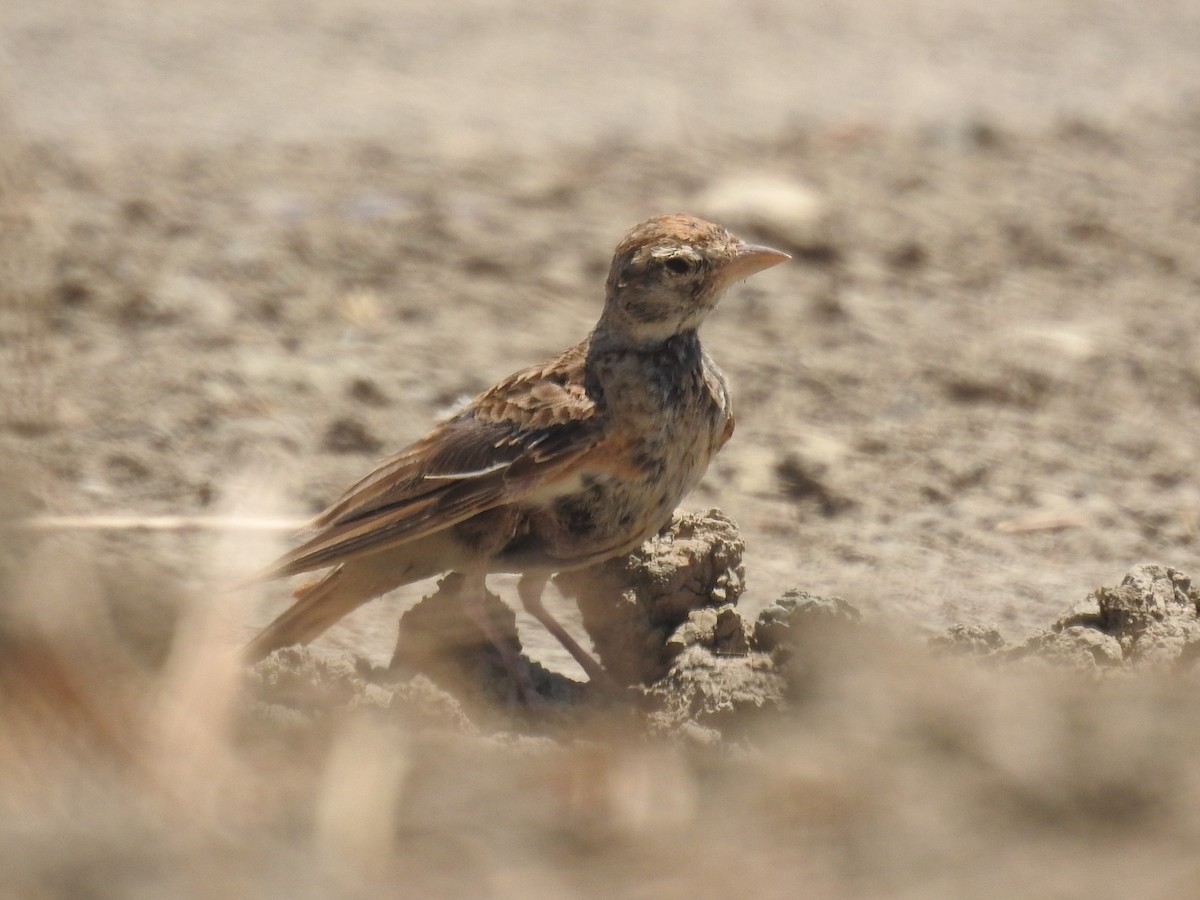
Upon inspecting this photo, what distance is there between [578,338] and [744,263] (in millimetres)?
2632

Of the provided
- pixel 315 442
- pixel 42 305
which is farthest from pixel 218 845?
pixel 42 305

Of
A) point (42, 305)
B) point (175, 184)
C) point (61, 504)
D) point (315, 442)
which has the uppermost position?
point (175, 184)

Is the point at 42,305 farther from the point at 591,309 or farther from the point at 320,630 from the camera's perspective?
the point at 320,630

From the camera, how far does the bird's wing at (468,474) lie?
4418mm

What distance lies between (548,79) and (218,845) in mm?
8671

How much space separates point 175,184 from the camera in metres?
8.63

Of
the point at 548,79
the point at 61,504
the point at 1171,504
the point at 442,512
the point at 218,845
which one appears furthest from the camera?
the point at 548,79

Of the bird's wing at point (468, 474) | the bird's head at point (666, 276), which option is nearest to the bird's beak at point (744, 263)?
the bird's head at point (666, 276)

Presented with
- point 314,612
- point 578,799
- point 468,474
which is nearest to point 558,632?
point 468,474

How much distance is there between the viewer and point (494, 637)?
4320mm

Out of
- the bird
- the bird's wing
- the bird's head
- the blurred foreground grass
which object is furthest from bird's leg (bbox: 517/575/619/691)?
the blurred foreground grass

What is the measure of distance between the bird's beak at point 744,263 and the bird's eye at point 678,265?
96 millimetres

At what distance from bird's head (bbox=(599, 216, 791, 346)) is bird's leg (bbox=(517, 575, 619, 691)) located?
680mm

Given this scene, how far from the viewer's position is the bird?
4.44 metres
